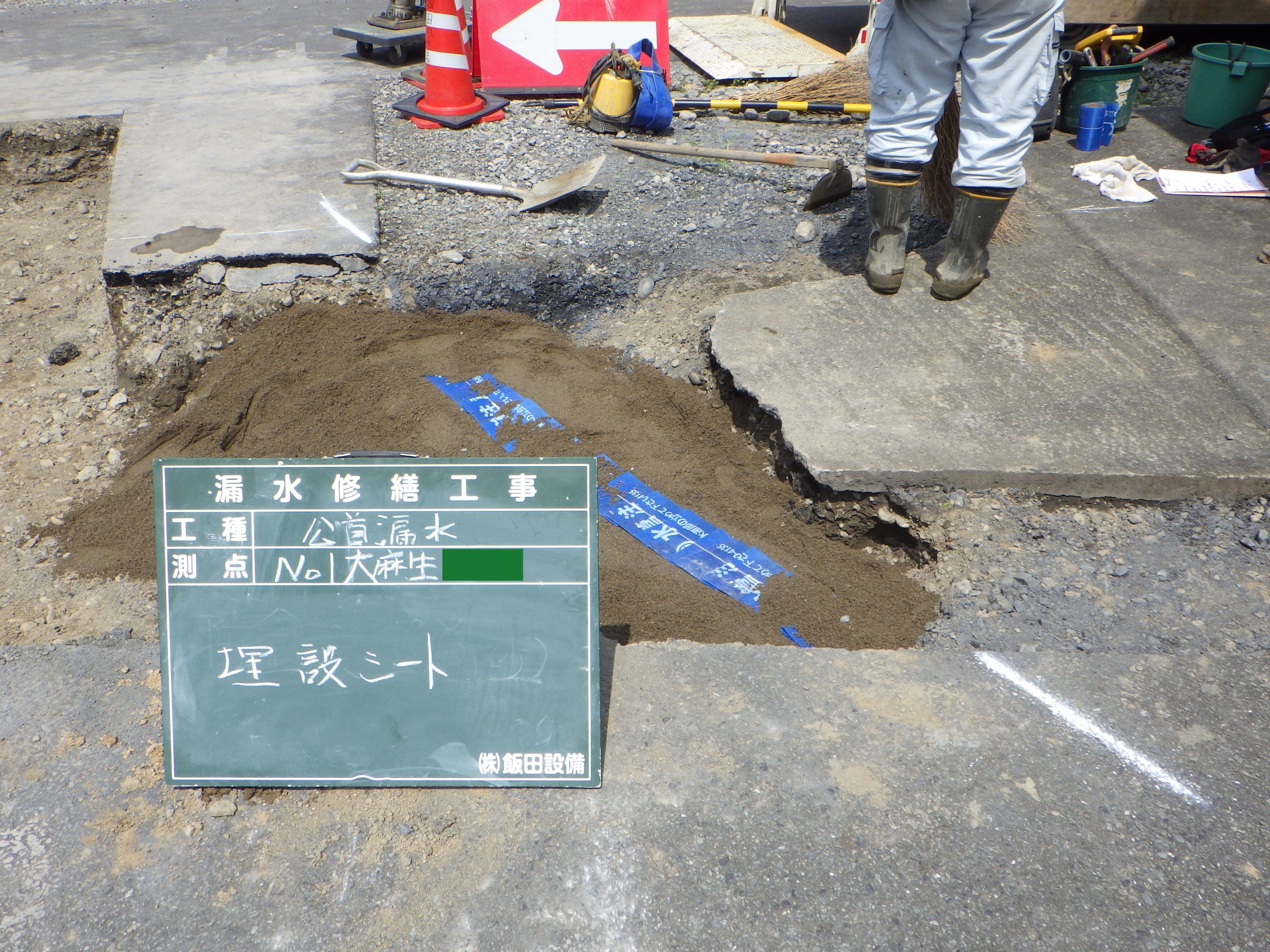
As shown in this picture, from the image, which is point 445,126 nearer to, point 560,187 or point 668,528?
point 560,187

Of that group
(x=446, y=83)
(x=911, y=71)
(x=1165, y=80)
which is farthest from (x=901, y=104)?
(x=1165, y=80)

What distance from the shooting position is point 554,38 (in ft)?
18.5

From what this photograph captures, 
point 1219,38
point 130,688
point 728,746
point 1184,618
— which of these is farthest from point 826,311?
point 1219,38

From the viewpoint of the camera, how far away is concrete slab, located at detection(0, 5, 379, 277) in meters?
3.65

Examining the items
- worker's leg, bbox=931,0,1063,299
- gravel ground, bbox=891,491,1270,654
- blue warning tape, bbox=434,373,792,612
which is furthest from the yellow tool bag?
gravel ground, bbox=891,491,1270,654

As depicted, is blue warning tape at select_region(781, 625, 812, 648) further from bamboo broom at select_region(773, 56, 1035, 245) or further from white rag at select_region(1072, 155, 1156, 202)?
white rag at select_region(1072, 155, 1156, 202)

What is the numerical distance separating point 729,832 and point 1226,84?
5.01 metres

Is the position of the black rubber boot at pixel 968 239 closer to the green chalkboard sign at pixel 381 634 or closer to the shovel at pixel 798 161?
the shovel at pixel 798 161

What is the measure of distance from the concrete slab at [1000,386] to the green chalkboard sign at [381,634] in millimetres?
1148

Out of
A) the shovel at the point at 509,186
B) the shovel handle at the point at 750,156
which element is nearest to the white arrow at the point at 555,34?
the shovel handle at the point at 750,156

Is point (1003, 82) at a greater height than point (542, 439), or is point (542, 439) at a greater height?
point (1003, 82)

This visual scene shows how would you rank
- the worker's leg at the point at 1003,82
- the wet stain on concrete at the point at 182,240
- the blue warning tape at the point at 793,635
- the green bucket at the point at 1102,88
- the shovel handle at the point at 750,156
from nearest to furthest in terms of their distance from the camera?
the blue warning tape at the point at 793,635 → the worker's leg at the point at 1003,82 → the wet stain on concrete at the point at 182,240 → the shovel handle at the point at 750,156 → the green bucket at the point at 1102,88

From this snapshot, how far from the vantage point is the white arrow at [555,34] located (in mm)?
5562

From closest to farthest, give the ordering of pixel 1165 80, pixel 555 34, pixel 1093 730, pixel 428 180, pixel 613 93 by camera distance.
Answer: pixel 1093 730, pixel 428 180, pixel 613 93, pixel 555 34, pixel 1165 80
